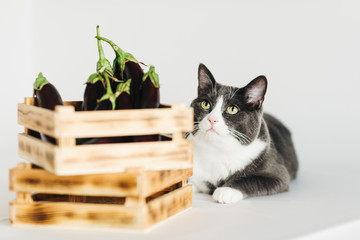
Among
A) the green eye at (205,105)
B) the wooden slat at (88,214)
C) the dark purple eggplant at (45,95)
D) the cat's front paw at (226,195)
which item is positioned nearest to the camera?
the wooden slat at (88,214)

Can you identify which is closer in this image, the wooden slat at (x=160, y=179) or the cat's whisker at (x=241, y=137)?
the wooden slat at (x=160, y=179)

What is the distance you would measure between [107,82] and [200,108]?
54 cm

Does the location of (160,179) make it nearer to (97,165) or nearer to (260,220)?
(97,165)

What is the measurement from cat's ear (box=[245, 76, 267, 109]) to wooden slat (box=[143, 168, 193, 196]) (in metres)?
0.40

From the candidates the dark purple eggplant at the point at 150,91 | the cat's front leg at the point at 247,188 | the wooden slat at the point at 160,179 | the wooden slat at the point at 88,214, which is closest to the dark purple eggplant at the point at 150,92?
the dark purple eggplant at the point at 150,91

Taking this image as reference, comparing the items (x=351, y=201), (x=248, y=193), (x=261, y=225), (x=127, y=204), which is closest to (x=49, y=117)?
(x=127, y=204)

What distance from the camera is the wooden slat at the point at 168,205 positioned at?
1494 mm

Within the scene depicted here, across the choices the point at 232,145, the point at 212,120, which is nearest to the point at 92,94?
the point at 212,120

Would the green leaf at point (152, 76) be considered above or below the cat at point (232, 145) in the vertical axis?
above

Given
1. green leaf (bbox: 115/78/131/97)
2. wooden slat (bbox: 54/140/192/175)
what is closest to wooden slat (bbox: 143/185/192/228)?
wooden slat (bbox: 54/140/192/175)

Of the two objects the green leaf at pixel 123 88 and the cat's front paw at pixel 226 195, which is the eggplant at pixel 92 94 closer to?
the green leaf at pixel 123 88

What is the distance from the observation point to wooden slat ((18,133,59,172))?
4.50 feet

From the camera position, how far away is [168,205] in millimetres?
1601

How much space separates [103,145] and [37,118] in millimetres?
224
